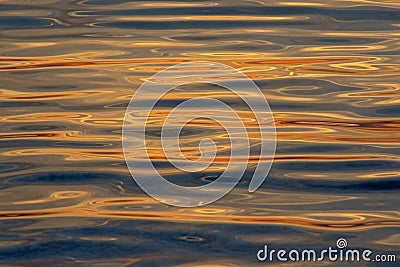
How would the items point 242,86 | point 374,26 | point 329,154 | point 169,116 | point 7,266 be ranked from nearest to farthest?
point 7,266 < point 329,154 < point 169,116 < point 242,86 < point 374,26

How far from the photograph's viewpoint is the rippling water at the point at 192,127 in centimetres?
251

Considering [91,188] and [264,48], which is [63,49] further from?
[91,188]

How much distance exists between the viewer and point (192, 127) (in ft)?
10.7

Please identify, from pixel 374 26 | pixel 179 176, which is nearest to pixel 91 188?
pixel 179 176

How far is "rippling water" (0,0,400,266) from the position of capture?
2510 millimetres

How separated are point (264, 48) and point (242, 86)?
0.44 m

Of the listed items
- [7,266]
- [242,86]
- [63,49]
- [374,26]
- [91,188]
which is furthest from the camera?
[374,26]

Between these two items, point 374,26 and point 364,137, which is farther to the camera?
point 374,26

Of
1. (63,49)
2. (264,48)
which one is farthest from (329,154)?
(63,49)

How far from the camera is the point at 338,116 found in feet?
11.0

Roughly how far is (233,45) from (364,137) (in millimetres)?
975

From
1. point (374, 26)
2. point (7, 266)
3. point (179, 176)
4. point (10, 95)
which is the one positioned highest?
point (374, 26)

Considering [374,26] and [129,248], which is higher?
[374,26]

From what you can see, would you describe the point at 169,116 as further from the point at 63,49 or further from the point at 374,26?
the point at 374,26
